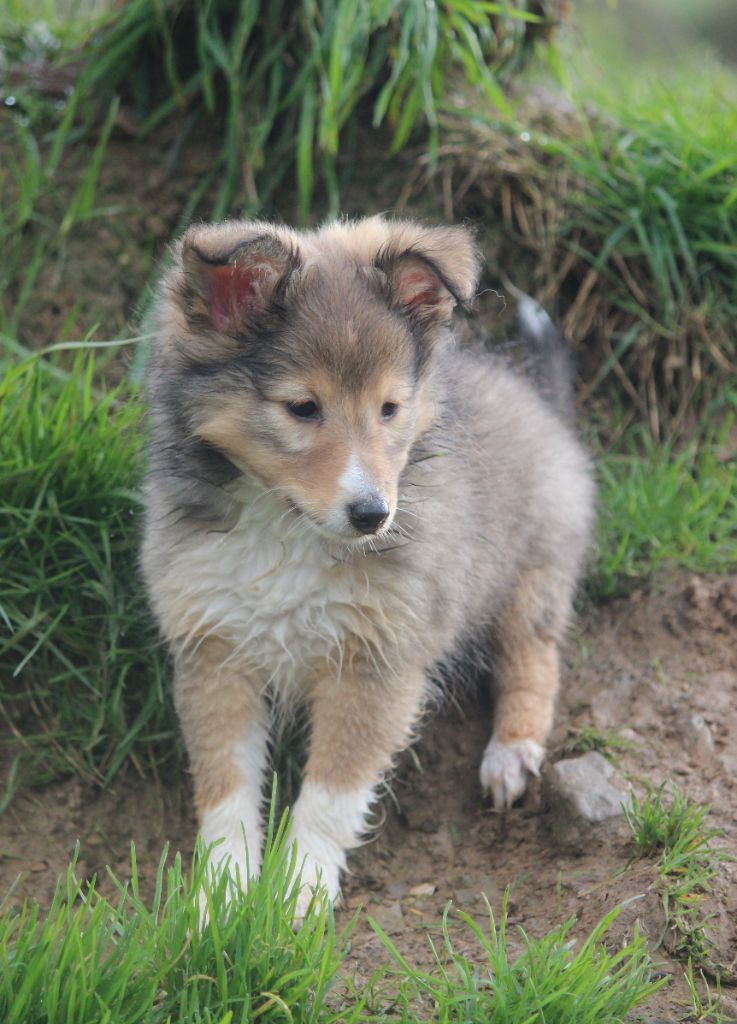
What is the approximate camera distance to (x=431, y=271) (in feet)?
9.69

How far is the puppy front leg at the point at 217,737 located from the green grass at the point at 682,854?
103 centimetres

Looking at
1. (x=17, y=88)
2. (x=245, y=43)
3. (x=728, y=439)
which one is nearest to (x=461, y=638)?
(x=728, y=439)

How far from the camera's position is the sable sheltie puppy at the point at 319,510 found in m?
2.80

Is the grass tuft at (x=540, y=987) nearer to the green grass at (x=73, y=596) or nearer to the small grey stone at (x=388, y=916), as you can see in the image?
the small grey stone at (x=388, y=916)

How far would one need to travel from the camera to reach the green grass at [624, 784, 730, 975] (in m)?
2.79

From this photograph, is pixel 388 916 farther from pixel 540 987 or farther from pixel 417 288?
pixel 417 288

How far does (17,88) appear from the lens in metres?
4.98

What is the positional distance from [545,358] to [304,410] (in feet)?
5.73

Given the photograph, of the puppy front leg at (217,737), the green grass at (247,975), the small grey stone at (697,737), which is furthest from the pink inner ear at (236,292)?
the small grey stone at (697,737)

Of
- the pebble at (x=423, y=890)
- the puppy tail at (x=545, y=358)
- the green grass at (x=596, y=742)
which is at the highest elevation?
the puppy tail at (x=545, y=358)

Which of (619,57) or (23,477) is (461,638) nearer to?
(23,477)

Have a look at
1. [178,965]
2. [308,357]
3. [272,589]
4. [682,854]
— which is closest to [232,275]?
[308,357]

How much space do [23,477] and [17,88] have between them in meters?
2.15

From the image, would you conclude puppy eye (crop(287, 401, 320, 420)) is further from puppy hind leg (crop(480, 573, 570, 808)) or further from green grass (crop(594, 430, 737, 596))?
green grass (crop(594, 430, 737, 596))
